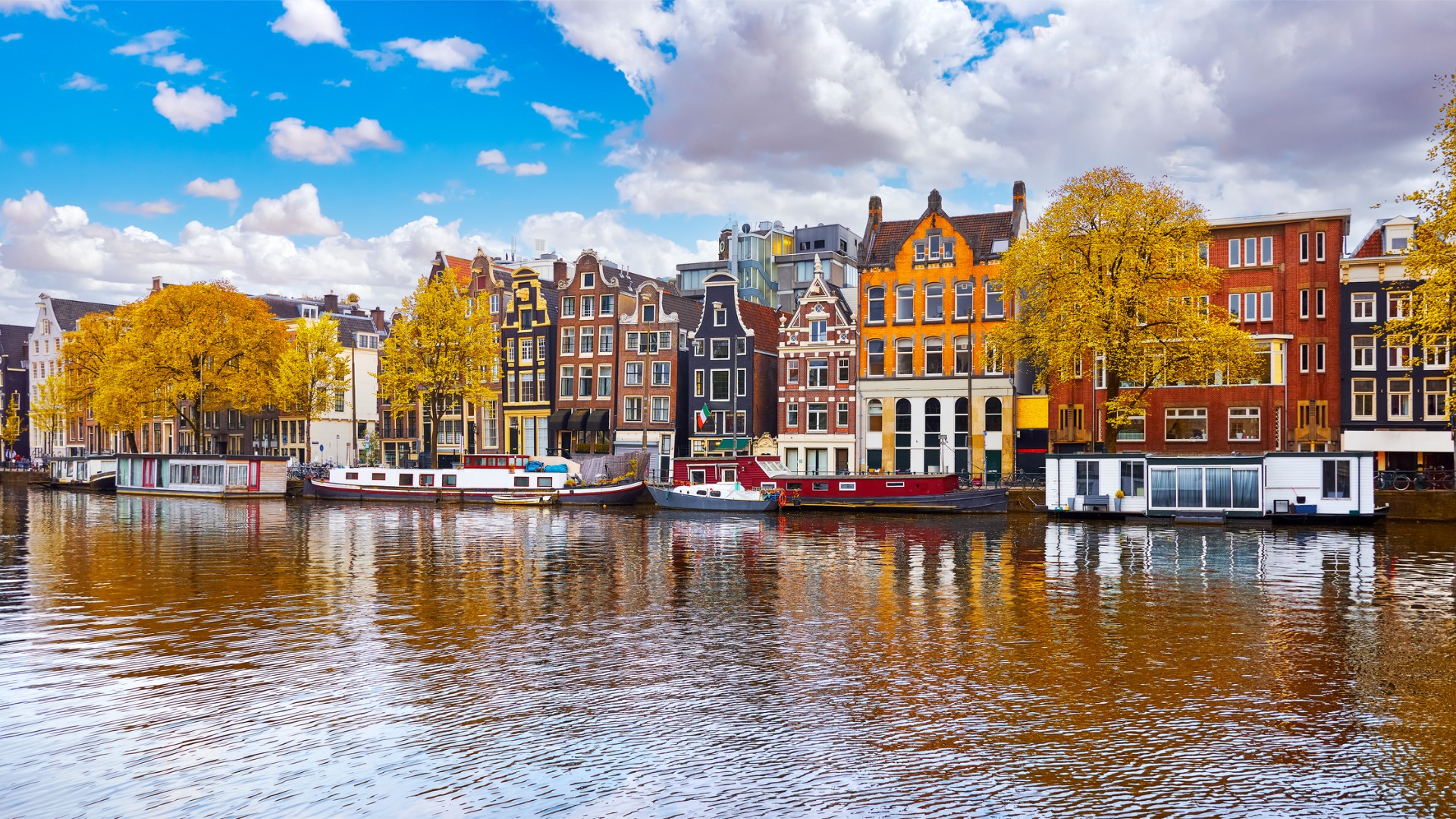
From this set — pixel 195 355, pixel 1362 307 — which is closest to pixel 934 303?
pixel 1362 307

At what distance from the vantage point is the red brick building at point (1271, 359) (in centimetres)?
6912

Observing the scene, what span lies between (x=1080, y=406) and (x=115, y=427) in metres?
84.6

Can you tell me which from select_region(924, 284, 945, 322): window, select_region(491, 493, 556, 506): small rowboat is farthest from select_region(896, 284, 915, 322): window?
select_region(491, 493, 556, 506): small rowboat

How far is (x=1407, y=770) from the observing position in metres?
15.3

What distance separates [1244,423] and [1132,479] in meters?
16.5

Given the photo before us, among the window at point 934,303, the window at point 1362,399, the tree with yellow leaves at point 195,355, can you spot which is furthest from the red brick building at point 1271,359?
the tree with yellow leaves at point 195,355

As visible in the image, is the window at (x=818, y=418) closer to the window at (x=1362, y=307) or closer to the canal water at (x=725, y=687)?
the window at (x=1362, y=307)

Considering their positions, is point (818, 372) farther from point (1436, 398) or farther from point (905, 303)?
point (1436, 398)

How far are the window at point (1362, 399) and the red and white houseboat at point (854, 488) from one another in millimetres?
26905

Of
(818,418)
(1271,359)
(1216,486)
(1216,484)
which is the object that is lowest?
(1216,486)

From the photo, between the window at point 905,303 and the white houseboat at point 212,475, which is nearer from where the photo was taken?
the white houseboat at point 212,475

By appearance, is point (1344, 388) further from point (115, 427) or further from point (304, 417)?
point (115, 427)

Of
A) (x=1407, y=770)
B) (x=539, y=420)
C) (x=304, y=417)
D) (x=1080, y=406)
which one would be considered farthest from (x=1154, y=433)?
(x=304, y=417)

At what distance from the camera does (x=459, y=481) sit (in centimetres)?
7488
